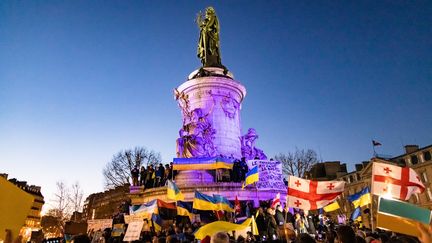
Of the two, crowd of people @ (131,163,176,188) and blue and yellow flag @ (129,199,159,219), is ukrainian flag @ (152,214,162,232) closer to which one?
blue and yellow flag @ (129,199,159,219)

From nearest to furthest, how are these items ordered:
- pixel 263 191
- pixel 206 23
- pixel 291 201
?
pixel 291 201 → pixel 263 191 → pixel 206 23

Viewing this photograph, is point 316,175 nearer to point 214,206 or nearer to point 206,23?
point 206,23

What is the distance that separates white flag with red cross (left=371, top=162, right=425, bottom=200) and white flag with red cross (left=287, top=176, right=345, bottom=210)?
1.47 metres

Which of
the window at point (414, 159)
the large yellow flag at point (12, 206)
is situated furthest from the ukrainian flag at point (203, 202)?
the window at point (414, 159)

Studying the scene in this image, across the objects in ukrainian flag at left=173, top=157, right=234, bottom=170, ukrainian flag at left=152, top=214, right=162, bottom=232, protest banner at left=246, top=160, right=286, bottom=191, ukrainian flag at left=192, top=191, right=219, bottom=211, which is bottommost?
ukrainian flag at left=152, top=214, right=162, bottom=232

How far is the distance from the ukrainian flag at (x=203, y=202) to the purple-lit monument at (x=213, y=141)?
23.4 ft

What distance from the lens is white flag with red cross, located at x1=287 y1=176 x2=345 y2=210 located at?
30.9ft

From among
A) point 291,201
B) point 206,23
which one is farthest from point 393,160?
point 291,201

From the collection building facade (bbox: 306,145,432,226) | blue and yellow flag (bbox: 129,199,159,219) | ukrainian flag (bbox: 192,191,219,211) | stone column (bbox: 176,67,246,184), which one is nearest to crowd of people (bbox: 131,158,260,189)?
stone column (bbox: 176,67,246,184)

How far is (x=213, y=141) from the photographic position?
1108 inches

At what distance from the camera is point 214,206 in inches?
613

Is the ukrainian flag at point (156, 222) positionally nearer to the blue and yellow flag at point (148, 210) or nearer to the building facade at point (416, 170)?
the blue and yellow flag at point (148, 210)

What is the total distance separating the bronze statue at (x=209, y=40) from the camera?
112 feet

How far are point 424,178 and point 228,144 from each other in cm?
3407
